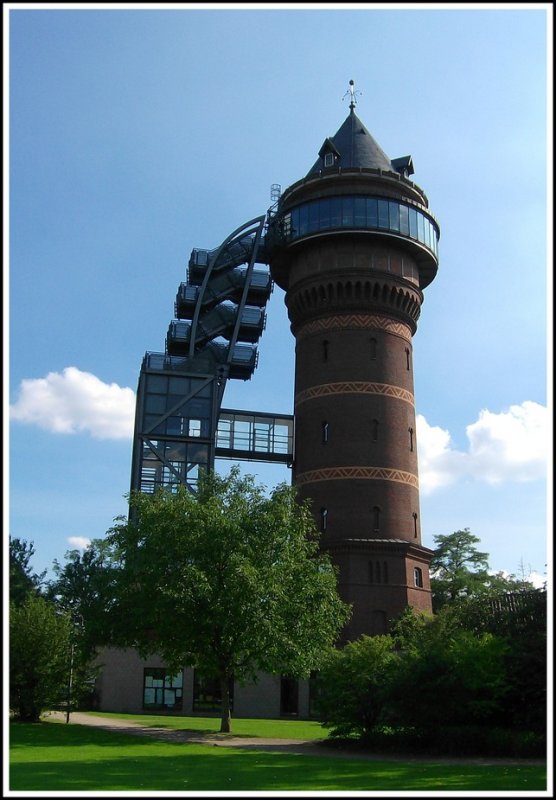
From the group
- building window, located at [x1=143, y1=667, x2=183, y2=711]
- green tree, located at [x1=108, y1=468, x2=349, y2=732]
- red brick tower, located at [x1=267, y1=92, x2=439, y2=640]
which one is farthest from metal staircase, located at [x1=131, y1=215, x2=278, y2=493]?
green tree, located at [x1=108, y1=468, x2=349, y2=732]

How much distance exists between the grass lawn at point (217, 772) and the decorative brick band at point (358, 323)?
2876cm

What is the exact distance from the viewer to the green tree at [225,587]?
31328 mm

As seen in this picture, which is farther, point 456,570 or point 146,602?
point 456,570

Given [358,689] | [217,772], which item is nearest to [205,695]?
[358,689]

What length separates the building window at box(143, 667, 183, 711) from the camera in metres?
45.0

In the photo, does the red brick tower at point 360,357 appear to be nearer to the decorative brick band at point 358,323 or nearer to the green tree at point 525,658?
the decorative brick band at point 358,323

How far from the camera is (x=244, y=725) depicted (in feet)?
123

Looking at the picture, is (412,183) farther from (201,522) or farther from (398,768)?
(398,768)

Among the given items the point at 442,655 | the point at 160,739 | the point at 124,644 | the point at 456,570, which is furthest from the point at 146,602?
the point at 456,570

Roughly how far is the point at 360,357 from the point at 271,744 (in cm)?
2568

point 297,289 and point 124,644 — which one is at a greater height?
point 297,289

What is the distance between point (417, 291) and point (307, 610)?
84.6ft

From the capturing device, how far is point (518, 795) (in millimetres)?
13055

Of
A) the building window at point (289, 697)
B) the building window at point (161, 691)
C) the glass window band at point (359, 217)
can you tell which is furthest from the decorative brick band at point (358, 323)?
the building window at point (161, 691)
